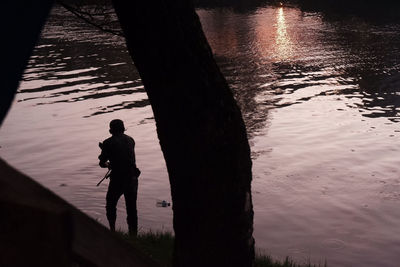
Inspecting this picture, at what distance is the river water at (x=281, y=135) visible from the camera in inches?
482

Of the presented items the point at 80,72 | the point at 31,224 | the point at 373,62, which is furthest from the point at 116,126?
the point at 373,62

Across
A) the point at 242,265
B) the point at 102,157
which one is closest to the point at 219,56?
the point at 102,157

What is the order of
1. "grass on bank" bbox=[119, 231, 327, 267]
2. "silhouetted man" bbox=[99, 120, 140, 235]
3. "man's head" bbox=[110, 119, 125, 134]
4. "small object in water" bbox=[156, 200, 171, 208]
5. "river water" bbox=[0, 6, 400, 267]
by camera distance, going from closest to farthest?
"grass on bank" bbox=[119, 231, 327, 267] → "man's head" bbox=[110, 119, 125, 134] → "silhouetted man" bbox=[99, 120, 140, 235] → "river water" bbox=[0, 6, 400, 267] → "small object in water" bbox=[156, 200, 171, 208]

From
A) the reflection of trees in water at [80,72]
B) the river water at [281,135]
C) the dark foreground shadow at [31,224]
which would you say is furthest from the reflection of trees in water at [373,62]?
the dark foreground shadow at [31,224]

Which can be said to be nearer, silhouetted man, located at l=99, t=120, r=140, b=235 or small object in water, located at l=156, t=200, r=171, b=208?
silhouetted man, located at l=99, t=120, r=140, b=235

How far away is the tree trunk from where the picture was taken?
471cm

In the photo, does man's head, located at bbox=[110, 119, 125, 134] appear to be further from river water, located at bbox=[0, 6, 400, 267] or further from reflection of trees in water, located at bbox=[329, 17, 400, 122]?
reflection of trees in water, located at bbox=[329, 17, 400, 122]

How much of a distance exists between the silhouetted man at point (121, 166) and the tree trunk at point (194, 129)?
5.08 metres

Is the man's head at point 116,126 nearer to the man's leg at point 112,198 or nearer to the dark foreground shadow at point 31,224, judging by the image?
the man's leg at point 112,198

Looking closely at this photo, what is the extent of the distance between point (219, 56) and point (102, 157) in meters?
28.1

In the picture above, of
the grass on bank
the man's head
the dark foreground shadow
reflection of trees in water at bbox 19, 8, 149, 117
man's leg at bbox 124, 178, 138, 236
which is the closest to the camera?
the dark foreground shadow

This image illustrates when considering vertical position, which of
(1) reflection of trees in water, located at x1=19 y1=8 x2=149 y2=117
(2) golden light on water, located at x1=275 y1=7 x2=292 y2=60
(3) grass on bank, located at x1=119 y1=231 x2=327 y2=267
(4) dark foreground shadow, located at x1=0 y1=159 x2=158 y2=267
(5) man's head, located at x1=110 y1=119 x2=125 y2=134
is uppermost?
(4) dark foreground shadow, located at x1=0 y1=159 x2=158 y2=267

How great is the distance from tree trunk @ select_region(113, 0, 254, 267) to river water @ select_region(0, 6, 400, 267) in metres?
5.62

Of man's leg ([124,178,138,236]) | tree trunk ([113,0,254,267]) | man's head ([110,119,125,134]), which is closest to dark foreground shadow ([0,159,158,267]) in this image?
tree trunk ([113,0,254,267])
